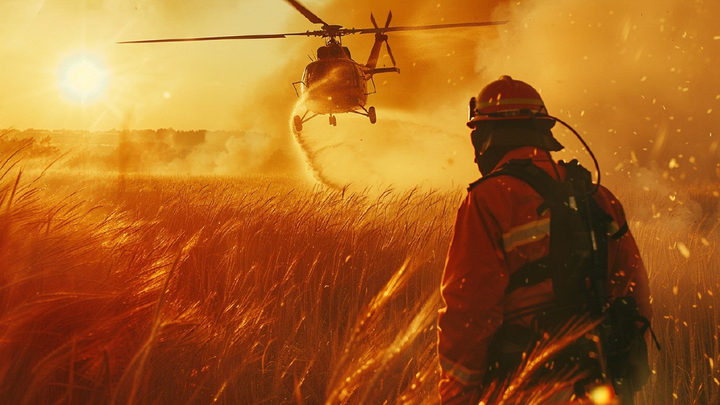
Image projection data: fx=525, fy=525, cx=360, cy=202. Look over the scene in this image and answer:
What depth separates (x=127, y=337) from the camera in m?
2.04

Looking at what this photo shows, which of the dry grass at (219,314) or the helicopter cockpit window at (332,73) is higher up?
the helicopter cockpit window at (332,73)

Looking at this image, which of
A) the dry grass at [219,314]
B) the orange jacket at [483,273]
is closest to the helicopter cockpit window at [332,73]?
the dry grass at [219,314]

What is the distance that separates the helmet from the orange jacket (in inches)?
8.8

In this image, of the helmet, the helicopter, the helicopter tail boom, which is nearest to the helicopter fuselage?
the helicopter

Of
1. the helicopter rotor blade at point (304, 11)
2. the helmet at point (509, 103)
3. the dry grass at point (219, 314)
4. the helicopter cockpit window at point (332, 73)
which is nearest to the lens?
the dry grass at point (219, 314)

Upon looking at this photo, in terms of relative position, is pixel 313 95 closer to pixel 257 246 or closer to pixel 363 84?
pixel 363 84

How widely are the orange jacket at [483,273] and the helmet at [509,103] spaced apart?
0.22 m

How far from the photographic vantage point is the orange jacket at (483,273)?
1.84m

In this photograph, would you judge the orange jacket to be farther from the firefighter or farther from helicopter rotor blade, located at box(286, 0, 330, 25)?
helicopter rotor blade, located at box(286, 0, 330, 25)

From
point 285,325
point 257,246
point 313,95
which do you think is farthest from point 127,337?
point 313,95

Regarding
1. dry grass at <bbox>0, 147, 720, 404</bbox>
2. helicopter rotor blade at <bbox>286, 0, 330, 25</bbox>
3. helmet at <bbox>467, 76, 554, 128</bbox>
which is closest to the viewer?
dry grass at <bbox>0, 147, 720, 404</bbox>

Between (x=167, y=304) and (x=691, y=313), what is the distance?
3953mm

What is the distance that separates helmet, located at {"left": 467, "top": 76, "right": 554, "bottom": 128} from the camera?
2109 millimetres

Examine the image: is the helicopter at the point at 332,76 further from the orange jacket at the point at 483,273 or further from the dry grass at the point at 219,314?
the orange jacket at the point at 483,273
